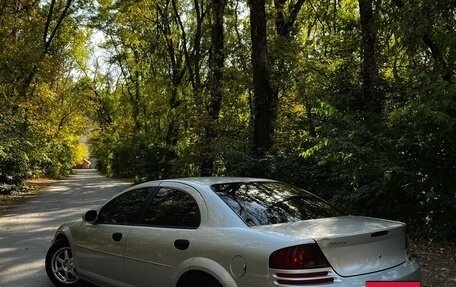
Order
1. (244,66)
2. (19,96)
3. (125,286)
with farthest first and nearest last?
(19,96) < (244,66) < (125,286)

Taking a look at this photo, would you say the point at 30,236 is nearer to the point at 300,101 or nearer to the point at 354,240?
the point at 354,240

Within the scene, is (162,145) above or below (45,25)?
below

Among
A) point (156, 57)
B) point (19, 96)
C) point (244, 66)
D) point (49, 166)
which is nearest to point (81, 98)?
point (49, 166)

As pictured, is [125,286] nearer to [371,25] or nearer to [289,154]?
[289,154]

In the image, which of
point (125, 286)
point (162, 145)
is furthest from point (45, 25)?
point (125, 286)

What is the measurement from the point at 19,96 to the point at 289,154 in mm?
11877

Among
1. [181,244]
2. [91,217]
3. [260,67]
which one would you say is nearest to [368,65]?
[260,67]

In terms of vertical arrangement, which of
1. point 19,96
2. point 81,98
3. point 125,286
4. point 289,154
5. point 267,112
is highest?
point 81,98

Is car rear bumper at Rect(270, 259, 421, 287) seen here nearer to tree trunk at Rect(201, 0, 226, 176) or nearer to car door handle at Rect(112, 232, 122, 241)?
car door handle at Rect(112, 232, 122, 241)

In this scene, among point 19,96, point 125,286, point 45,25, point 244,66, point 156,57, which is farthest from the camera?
point 156,57

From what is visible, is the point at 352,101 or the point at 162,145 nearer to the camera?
the point at 352,101

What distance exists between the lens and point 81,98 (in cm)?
4181

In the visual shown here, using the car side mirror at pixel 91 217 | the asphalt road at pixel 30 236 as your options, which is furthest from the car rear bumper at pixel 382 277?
the asphalt road at pixel 30 236

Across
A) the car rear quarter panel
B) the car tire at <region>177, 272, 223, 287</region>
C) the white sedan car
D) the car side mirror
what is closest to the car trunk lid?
the white sedan car
